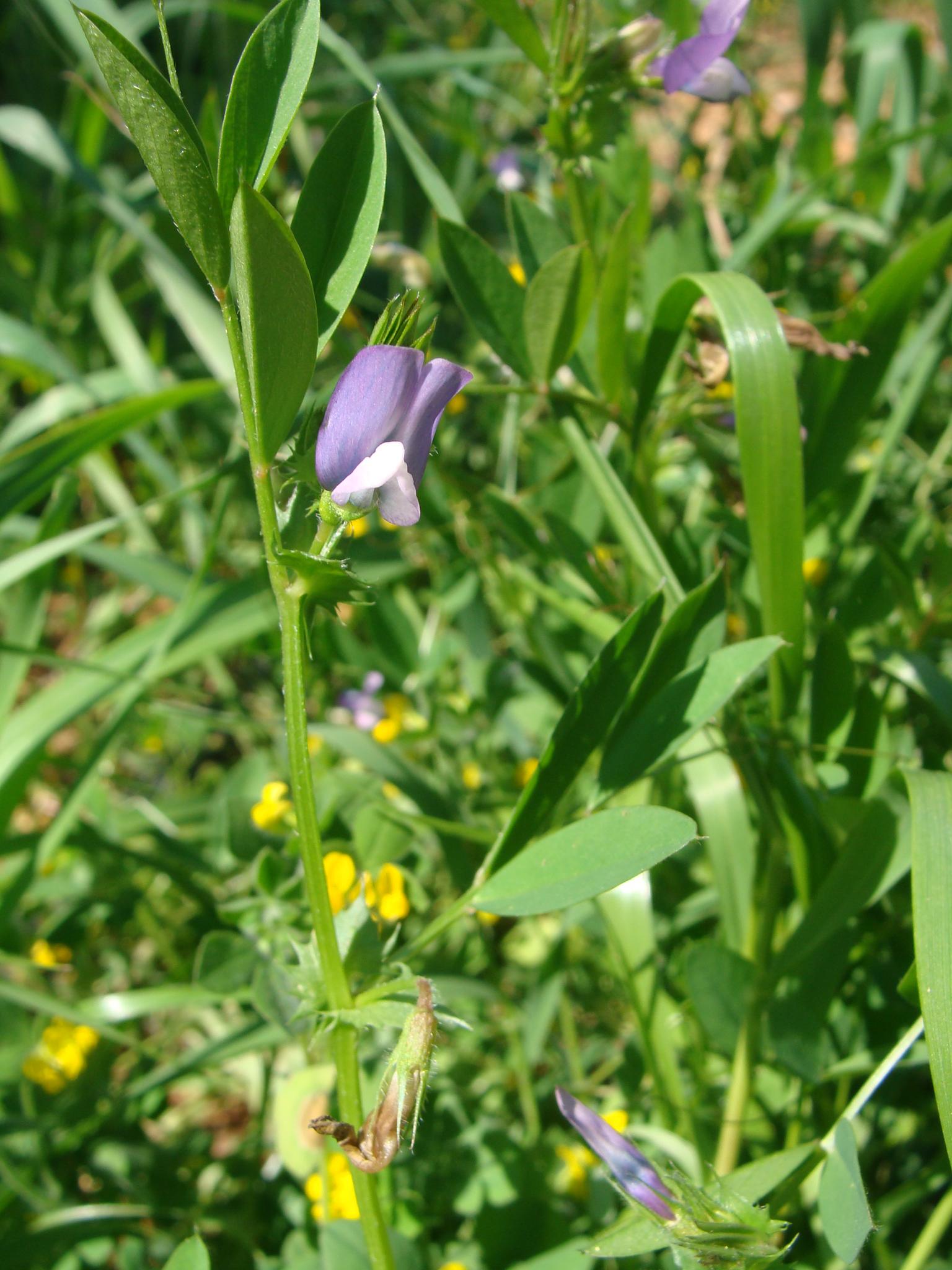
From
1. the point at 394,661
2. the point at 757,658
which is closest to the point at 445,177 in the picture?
the point at 394,661

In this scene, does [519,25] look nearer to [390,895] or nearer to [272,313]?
[272,313]

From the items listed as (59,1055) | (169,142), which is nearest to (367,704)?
(59,1055)

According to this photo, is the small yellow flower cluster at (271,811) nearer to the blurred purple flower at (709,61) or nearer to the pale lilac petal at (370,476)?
the pale lilac petal at (370,476)

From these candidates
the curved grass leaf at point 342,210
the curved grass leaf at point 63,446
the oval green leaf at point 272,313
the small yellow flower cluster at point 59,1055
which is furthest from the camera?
the small yellow flower cluster at point 59,1055

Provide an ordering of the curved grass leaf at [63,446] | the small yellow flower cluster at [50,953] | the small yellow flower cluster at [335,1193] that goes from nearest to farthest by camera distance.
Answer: the small yellow flower cluster at [335,1193], the curved grass leaf at [63,446], the small yellow flower cluster at [50,953]

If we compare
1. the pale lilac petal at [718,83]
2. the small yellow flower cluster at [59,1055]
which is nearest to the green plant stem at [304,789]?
the pale lilac petal at [718,83]

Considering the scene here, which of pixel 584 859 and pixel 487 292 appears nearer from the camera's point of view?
pixel 584 859

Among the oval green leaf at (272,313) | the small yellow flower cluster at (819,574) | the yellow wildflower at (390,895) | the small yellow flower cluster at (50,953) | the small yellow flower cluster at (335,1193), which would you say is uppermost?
the oval green leaf at (272,313)

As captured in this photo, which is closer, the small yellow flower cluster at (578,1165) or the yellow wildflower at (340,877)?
the yellow wildflower at (340,877)
